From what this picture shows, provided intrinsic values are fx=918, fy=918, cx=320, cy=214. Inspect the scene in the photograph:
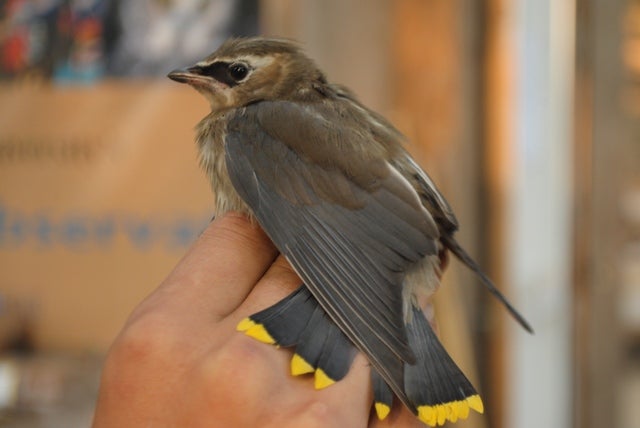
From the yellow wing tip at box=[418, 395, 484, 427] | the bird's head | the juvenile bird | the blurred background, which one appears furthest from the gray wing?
the blurred background

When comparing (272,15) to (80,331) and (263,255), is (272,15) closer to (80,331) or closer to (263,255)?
(80,331)

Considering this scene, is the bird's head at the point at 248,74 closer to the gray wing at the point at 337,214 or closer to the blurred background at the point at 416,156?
the gray wing at the point at 337,214

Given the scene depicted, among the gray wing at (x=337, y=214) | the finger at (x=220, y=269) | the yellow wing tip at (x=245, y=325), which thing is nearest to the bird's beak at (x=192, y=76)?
the gray wing at (x=337, y=214)

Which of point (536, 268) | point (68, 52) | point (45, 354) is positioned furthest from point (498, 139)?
point (45, 354)

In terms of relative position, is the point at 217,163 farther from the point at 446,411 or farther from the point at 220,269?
the point at 446,411

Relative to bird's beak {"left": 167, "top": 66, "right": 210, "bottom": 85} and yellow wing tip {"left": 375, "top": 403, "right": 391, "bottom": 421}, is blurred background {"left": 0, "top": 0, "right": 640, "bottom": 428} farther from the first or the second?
yellow wing tip {"left": 375, "top": 403, "right": 391, "bottom": 421}
